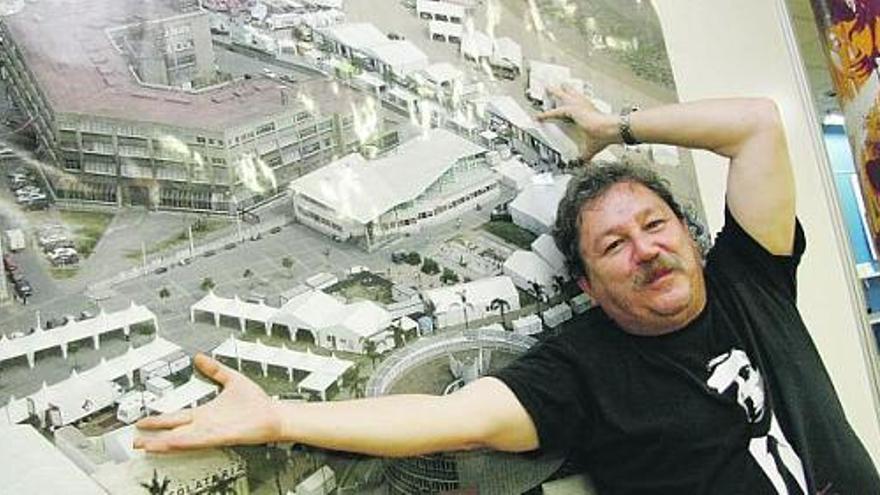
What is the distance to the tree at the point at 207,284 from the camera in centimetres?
147

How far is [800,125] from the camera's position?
2158 millimetres

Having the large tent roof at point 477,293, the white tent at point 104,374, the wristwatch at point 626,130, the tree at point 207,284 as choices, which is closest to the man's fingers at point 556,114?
the wristwatch at point 626,130

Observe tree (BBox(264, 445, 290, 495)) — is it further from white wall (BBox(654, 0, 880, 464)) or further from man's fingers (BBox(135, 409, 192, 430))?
white wall (BBox(654, 0, 880, 464))

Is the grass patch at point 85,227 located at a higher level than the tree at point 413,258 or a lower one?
higher

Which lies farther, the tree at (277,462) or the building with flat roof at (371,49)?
the building with flat roof at (371,49)

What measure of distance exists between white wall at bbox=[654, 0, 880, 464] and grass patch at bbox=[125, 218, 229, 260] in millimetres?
1049

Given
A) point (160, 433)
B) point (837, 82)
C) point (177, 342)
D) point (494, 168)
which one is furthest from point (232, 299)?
point (837, 82)

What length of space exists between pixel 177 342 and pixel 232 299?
4.2 inches

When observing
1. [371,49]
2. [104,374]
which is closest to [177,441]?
[104,374]

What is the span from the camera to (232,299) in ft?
4.86

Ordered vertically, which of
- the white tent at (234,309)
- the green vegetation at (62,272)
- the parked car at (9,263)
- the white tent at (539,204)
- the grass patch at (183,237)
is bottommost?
the white tent at (539,204)

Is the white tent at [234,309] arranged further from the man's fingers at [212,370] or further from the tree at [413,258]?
the tree at [413,258]

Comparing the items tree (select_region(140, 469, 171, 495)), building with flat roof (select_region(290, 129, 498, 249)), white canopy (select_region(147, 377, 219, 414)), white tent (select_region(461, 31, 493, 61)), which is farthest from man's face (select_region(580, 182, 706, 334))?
tree (select_region(140, 469, 171, 495))

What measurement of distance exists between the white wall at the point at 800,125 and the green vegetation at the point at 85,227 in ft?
3.99
